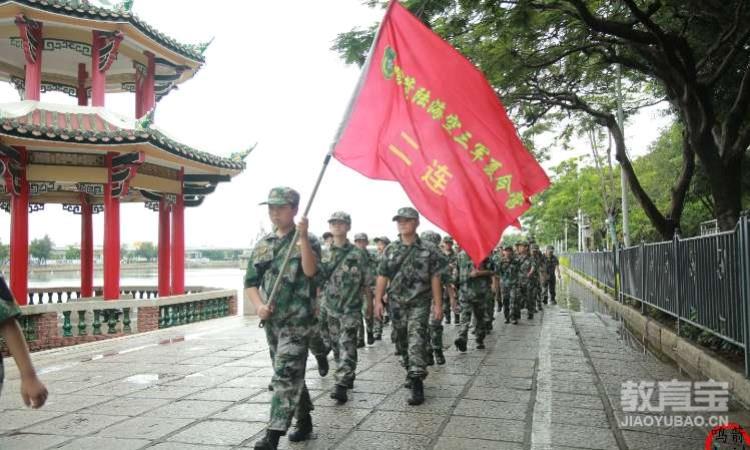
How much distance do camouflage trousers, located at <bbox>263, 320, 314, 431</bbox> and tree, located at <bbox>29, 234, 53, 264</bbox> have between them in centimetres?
4990

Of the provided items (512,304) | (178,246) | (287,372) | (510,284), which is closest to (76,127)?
(178,246)

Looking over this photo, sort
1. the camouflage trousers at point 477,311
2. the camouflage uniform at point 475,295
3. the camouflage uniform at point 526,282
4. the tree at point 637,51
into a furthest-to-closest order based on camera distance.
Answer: the camouflage uniform at point 526,282
the camouflage uniform at point 475,295
the camouflage trousers at point 477,311
the tree at point 637,51

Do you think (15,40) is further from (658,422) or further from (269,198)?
(658,422)

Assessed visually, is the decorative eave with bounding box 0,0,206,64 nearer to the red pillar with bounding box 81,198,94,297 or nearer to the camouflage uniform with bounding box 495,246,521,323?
the red pillar with bounding box 81,198,94,297

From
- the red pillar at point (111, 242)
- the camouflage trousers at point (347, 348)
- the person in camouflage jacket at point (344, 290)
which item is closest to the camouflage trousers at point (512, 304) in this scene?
the person in camouflage jacket at point (344, 290)

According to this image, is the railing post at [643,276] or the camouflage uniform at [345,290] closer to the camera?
the camouflage uniform at [345,290]

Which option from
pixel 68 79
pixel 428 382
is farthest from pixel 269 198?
pixel 68 79

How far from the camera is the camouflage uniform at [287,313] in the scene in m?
4.25

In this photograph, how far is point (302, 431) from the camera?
4.58 m

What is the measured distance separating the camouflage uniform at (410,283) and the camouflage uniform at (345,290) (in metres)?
0.47

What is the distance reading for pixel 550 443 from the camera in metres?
4.45

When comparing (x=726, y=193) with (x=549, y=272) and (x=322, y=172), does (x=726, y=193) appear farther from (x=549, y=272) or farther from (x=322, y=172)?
(x=322, y=172)

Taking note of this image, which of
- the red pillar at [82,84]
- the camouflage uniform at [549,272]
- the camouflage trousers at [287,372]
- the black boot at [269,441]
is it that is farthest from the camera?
the camouflage uniform at [549,272]

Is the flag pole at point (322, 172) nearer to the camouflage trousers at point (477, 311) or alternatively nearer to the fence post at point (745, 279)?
the fence post at point (745, 279)
